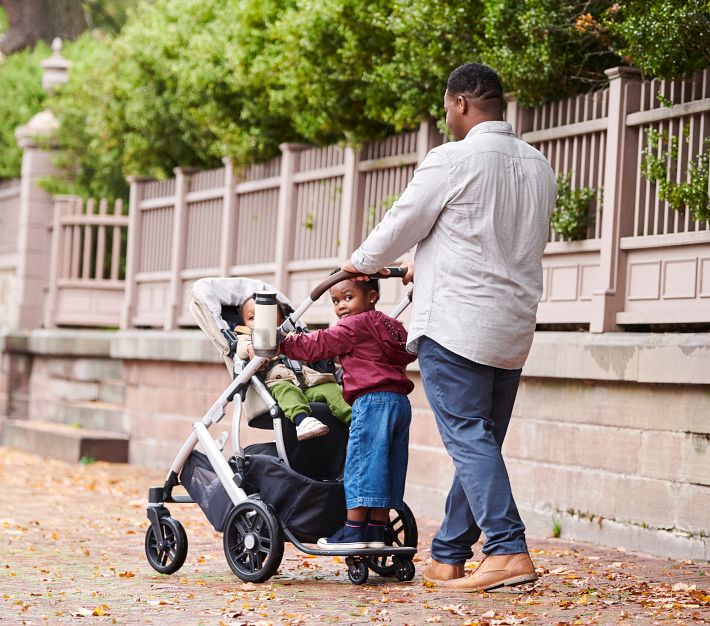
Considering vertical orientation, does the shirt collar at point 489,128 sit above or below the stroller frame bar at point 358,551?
above

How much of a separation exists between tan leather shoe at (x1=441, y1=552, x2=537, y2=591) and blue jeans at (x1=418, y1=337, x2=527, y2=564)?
0.03m

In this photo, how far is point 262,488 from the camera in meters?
6.48

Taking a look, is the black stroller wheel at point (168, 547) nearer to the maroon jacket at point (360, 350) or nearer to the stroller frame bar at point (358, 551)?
the stroller frame bar at point (358, 551)

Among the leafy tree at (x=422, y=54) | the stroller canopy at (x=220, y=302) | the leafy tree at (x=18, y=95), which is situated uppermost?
the leafy tree at (x=18, y=95)

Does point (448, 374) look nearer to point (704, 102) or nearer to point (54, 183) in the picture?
point (704, 102)

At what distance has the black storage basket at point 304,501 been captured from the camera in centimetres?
634

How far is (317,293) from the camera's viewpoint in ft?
20.4

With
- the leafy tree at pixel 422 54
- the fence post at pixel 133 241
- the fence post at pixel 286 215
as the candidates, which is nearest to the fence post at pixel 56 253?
the fence post at pixel 133 241

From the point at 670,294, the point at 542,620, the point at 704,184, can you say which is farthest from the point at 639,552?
the point at 542,620

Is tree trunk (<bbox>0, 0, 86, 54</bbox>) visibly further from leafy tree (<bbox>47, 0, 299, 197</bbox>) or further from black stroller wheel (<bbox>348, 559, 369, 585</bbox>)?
black stroller wheel (<bbox>348, 559, 369, 585</bbox>)

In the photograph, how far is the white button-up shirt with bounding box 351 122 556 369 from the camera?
582 centimetres

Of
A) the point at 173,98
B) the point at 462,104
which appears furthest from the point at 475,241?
the point at 173,98

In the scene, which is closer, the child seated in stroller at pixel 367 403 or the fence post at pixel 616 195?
the child seated in stroller at pixel 367 403

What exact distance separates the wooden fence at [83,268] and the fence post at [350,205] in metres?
5.62
